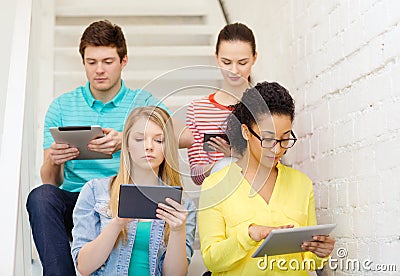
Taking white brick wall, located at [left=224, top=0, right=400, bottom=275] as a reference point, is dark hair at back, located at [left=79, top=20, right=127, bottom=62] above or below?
above

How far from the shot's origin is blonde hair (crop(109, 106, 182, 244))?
2035mm

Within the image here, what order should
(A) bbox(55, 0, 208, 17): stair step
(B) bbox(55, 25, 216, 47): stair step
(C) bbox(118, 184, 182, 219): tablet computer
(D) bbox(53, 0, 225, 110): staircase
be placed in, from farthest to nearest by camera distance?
1. (A) bbox(55, 0, 208, 17): stair step
2. (B) bbox(55, 25, 216, 47): stair step
3. (D) bbox(53, 0, 225, 110): staircase
4. (C) bbox(118, 184, 182, 219): tablet computer

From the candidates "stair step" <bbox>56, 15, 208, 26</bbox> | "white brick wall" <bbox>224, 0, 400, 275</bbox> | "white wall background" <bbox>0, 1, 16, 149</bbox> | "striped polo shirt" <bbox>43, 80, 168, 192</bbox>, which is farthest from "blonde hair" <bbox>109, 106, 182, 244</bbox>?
"stair step" <bbox>56, 15, 208, 26</bbox>

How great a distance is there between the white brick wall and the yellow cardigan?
0.53ft

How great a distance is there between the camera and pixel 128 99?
8.77 feet

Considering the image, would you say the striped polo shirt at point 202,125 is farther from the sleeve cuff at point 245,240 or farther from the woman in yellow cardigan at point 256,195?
the sleeve cuff at point 245,240

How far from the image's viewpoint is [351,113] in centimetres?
216

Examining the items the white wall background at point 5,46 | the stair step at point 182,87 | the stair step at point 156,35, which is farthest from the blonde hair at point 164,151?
the white wall background at point 5,46

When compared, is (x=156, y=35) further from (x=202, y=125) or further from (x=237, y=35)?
(x=202, y=125)

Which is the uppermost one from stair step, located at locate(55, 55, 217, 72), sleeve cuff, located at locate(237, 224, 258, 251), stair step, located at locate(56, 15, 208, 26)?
stair step, located at locate(56, 15, 208, 26)

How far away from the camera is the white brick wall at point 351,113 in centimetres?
189

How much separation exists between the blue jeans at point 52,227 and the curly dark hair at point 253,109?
2.02ft

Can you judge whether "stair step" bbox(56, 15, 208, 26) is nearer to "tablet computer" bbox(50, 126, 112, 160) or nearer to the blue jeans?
"tablet computer" bbox(50, 126, 112, 160)

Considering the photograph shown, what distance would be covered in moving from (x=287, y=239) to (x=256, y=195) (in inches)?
12.5
